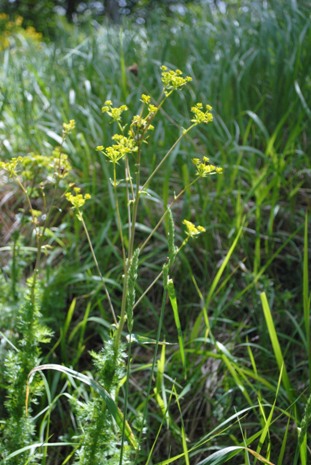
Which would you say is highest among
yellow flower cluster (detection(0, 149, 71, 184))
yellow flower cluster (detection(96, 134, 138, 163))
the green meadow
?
yellow flower cluster (detection(96, 134, 138, 163))

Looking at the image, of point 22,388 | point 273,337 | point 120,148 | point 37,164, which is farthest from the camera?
point 37,164

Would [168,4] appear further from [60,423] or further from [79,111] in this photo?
[60,423]

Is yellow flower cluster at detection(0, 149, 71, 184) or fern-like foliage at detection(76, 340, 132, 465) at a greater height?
yellow flower cluster at detection(0, 149, 71, 184)

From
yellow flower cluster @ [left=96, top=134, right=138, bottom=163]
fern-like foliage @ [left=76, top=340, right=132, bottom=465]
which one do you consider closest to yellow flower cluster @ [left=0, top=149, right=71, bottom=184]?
yellow flower cluster @ [left=96, top=134, right=138, bottom=163]

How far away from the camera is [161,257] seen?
2143 mm

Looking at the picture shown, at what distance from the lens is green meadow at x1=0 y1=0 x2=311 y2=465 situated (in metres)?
1.22

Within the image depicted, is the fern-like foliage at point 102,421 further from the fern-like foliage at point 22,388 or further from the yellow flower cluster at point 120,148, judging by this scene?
the yellow flower cluster at point 120,148

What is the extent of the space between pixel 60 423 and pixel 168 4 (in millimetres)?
14642

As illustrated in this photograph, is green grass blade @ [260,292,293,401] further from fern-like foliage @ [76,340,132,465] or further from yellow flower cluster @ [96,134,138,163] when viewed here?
yellow flower cluster @ [96,134,138,163]

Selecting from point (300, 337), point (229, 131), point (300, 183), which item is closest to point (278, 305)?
point (300, 337)

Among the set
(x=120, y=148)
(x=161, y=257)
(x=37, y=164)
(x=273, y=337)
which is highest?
(x=120, y=148)

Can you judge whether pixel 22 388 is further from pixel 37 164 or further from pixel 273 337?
pixel 37 164

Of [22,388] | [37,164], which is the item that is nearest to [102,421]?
[22,388]

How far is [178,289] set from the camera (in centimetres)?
203
